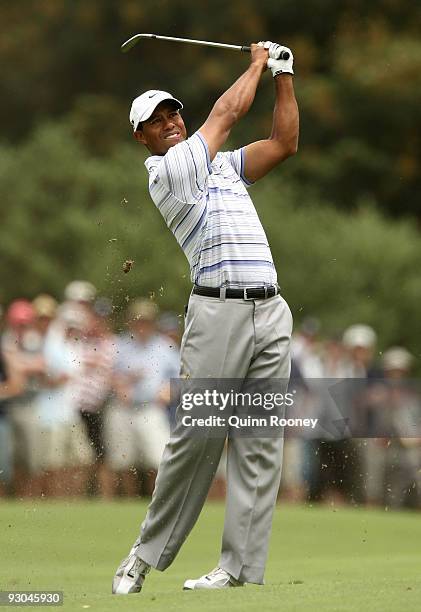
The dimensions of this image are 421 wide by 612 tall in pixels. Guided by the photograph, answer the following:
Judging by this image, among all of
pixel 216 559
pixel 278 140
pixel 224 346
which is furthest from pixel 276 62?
pixel 216 559

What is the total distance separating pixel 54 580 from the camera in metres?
7.00

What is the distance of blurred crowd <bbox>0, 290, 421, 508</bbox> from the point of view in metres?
10.4

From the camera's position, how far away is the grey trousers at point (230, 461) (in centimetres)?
614

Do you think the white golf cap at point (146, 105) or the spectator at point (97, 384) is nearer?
the white golf cap at point (146, 105)

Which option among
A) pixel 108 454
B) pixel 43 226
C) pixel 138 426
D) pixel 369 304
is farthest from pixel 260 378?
pixel 43 226

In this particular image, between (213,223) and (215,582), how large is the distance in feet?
4.59

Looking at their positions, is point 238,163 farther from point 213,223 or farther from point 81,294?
point 81,294

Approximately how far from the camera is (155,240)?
1579cm

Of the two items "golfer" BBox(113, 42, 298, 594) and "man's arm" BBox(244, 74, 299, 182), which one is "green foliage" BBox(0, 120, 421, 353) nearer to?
"man's arm" BBox(244, 74, 299, 182)

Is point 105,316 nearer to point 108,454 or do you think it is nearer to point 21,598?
point 108,454

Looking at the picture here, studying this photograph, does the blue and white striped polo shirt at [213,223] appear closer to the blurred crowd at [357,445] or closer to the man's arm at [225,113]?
the man's arm at [225,113]

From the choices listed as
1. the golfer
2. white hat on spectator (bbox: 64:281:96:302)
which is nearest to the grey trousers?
the golfer

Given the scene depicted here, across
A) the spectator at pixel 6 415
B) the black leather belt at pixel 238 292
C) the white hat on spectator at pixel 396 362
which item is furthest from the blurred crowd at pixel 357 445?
the black leather belt at pixel 238 292

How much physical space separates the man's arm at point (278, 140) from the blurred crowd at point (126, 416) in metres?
3.27
